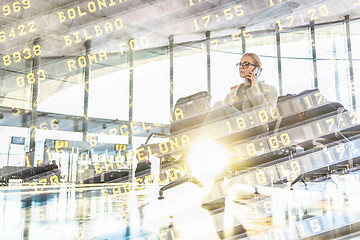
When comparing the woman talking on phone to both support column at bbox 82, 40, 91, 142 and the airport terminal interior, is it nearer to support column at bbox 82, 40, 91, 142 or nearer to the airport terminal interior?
the airport terminal interior

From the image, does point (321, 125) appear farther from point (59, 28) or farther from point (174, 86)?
point (59, 28)

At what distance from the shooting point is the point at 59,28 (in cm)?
828

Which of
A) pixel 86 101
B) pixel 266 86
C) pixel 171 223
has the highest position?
pixel 86 101

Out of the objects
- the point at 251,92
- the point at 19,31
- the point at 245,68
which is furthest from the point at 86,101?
the point at 251,92

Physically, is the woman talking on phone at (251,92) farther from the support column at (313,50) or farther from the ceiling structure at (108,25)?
the ceiling structure at (108,25)

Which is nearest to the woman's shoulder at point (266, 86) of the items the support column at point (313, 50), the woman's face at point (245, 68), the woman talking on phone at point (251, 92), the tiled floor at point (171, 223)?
the woman talking on phone at point (251, 92)

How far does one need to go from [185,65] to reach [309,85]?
3315 mm

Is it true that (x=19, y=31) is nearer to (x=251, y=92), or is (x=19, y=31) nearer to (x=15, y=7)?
(x=15, y=7)

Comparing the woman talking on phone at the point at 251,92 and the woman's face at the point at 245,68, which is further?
the woman's face at the point at 245,68

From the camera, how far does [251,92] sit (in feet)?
6.73

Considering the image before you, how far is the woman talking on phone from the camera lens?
6.63 feet

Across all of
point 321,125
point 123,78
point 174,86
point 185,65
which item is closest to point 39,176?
point 123,78

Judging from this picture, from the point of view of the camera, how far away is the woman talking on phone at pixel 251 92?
2.02 meters

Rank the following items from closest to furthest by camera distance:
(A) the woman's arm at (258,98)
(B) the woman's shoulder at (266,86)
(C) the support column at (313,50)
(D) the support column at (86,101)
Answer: (A) the woman's arm at (258,98) → (B) the woman's shoulder at (266,86) → (C) the support column at (313,50) → (D) the support column at (86,101)
